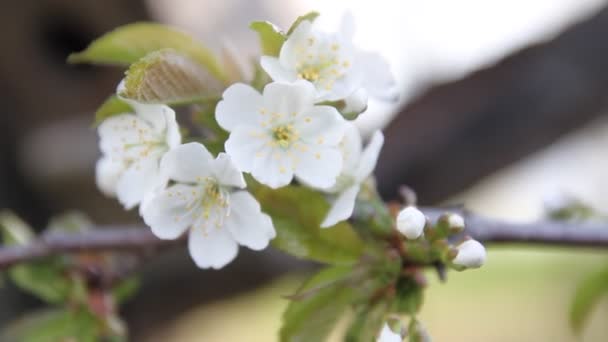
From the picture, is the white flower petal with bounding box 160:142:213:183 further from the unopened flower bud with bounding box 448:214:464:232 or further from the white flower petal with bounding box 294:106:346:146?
the unopened flower bud with bounding box 448:214:464:232

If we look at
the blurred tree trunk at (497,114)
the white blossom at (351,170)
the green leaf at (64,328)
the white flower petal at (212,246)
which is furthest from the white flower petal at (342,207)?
the blurred tree trunk at (497,114)

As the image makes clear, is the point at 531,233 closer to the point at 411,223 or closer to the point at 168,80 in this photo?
the point at 411,223

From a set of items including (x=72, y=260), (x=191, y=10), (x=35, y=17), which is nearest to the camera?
(x=72, y=260)

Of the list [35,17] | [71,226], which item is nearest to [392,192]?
[71,226]

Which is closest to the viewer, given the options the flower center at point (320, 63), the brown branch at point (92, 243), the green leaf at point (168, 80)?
the green leaf at point (168, 80)

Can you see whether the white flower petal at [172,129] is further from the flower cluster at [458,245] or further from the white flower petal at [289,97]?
the flower cluster at [458,245]

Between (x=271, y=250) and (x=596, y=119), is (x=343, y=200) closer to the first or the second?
(x=271, y=250)

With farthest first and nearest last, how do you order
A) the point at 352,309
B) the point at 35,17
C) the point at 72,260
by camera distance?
the point at 35,17 → the point at 72,260 → the point at 352,309
